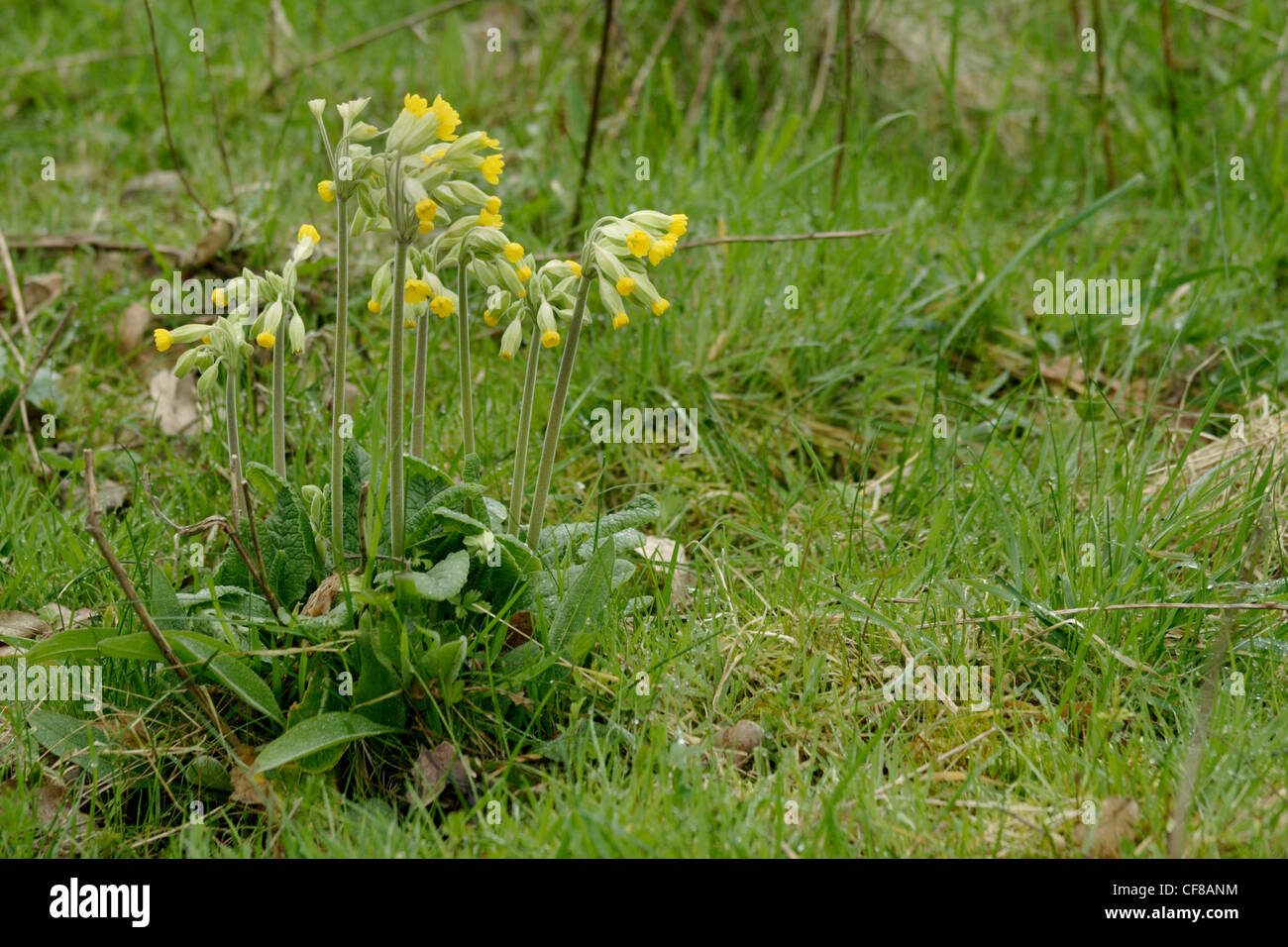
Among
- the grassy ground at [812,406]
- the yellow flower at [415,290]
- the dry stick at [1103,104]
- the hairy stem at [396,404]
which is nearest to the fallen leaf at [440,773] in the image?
the grassy ground at [812,406]

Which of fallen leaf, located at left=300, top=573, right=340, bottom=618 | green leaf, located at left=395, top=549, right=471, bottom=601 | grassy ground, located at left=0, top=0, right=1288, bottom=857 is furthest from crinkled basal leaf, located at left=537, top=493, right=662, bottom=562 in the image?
fallen leaf, located at left=300, top=573, right=340, bottom=618

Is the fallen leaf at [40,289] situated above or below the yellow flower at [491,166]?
below

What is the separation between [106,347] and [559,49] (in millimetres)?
2205

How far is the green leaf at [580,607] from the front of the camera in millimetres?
2217

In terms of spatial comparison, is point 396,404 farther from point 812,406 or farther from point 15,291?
point 15,291

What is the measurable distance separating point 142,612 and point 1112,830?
163cm

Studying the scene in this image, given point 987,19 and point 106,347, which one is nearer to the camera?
point 106,347

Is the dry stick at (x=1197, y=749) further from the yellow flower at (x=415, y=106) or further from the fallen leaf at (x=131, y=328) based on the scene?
the fallen leaf at (x=131, y=328)

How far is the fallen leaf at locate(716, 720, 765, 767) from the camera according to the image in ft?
7.18

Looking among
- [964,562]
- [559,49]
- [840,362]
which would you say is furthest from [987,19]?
[964,562]

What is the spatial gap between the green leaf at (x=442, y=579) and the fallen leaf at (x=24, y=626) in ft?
2.96

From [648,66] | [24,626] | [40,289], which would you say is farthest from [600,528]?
[648,66]

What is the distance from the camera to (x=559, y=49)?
187 inches
